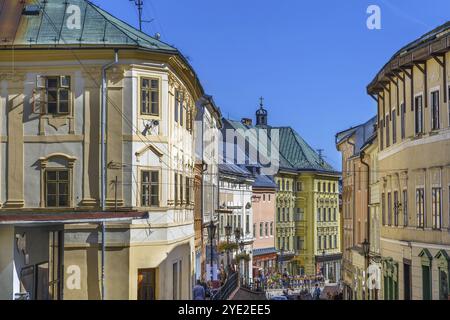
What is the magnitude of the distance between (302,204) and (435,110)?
2895 inches

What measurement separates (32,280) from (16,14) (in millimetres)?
13284

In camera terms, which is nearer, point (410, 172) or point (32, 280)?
point (32, 280)

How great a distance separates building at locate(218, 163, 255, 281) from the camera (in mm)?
64375

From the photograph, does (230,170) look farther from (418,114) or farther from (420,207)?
(420,207)

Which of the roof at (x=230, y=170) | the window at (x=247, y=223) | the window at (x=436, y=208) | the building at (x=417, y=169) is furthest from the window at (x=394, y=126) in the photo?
the window at (x=247, y=223)

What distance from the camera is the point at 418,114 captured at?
31.8m

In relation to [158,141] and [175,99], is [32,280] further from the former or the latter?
[175,99]

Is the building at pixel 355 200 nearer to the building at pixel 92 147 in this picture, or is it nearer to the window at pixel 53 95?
the building at pixel 92 147

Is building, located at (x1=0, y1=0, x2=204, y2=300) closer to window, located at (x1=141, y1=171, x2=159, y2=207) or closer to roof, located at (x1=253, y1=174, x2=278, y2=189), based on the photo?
window, located at (x1=141, y1=171, x2=159, y2=207)

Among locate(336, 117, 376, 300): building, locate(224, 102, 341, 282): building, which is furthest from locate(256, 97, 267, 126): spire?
locate(336, 117, 376, 300): building

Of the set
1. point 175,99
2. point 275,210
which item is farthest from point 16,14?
point 275,210

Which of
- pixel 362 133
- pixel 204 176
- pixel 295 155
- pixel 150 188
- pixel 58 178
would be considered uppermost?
pixel 295 155

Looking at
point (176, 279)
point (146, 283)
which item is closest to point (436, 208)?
point (146, 283)

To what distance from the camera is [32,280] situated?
2453 cm
